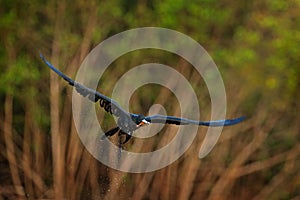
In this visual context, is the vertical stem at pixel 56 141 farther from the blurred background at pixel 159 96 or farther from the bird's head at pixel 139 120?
the bird's head at pixel 139 120

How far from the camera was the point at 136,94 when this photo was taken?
21.8 feet

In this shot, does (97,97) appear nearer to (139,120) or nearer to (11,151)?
(139,120)

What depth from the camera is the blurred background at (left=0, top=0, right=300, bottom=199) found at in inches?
255

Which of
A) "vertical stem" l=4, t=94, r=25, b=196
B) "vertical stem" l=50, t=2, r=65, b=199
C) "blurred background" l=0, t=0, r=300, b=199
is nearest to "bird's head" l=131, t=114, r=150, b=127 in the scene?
"blurred background" l=0, t=0, r=300, b=199

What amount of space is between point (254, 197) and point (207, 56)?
59.4 inches

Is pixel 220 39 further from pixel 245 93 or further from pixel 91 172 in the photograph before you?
pixel 91 172

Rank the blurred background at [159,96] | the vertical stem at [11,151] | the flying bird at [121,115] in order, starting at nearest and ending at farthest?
the flying bird at [121,115], the blurred background at [159,96], the vertical stem at [11,151]

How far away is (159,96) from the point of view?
6.60 metres

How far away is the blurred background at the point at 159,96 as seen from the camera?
6488 millimetres

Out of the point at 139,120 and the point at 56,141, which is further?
the point at 56,141

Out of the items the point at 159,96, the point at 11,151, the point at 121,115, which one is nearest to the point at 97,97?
the point at 121,115

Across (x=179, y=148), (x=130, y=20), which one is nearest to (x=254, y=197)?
(x=179, y=148)

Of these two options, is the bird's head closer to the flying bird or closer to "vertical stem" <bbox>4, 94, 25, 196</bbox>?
the flying bird

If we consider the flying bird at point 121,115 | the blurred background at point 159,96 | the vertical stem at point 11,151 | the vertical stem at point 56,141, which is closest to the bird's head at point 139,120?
the flying bird at point 121,115
